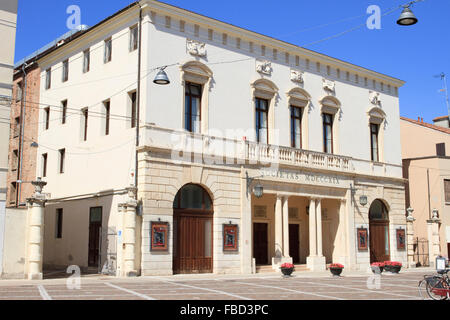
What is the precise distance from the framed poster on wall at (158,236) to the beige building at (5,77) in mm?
5946

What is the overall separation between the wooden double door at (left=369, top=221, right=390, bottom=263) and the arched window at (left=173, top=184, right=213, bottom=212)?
12.4 m

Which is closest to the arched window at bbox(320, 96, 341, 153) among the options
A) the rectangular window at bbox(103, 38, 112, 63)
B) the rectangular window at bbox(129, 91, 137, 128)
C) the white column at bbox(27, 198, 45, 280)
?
the rectangular window at bbox(129, 91, 137, 128)

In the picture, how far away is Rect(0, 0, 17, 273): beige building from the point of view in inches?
858

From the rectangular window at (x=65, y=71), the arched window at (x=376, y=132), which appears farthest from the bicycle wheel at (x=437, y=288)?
the rectangular window at (x=65, y=71)

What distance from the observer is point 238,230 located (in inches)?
1057

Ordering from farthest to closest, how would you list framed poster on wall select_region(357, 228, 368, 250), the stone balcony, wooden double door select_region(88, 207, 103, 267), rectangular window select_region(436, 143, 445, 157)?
rectangular window select_region(436, 143, 445, 157) < framed poster on wall select_region(357, 228, 368, 250) < wooden double door select_region(88, 207, 103, 267) < the stone balcony

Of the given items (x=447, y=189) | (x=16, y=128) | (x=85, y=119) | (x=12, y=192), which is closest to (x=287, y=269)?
(x=85, y=119)

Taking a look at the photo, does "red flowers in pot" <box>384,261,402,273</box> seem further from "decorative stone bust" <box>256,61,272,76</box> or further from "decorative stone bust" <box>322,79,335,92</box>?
"decorative stone bust" <box>256,61,272,76</box>

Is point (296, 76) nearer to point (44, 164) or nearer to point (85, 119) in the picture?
point (85, 119)

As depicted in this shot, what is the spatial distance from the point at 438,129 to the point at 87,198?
30.5 metres

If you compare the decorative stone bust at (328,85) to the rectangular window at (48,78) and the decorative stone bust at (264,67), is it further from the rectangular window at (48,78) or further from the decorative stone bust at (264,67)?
the rectangular window at (48,78)

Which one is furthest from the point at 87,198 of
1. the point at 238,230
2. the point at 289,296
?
the point at 289,296

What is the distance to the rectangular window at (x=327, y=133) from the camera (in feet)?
107
